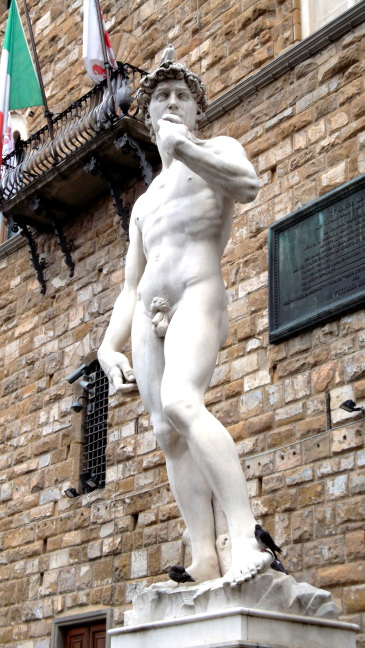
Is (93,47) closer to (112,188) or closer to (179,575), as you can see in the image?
(112,188)

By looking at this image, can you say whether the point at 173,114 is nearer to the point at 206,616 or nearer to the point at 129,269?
the point at 129,269

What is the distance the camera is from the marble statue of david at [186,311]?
4484mm

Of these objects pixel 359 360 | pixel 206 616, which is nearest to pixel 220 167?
pixel 206 616

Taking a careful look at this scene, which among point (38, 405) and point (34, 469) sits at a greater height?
point (38, 405)

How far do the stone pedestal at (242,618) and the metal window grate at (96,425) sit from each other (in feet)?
18.1

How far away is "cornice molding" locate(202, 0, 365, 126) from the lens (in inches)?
327

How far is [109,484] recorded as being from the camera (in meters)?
9.50

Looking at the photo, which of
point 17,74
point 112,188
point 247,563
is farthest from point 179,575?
point 17,74

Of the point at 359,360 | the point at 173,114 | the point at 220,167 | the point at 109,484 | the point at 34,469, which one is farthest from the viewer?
the point at 34,469

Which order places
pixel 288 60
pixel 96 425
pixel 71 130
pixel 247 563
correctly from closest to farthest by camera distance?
pixel 247 563, pixel 288 60, pixel 96 425, pixel 71 130

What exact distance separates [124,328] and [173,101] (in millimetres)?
1147

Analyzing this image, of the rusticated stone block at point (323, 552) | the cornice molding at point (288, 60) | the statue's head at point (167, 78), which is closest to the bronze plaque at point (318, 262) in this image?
the cornice molding at point (288, 60)

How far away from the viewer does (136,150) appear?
33.0 ft

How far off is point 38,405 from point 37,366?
44cm
